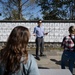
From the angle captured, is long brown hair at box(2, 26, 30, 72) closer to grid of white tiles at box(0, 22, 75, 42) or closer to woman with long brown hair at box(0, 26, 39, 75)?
woman with long brown hair at box(0, 26, 39, 75)

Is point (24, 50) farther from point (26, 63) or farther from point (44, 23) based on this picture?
point (44, 23)

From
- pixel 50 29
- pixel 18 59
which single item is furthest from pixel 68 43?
pixel 50 29

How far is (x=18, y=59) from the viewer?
8.43 feet

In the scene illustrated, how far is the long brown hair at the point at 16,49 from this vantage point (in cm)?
257

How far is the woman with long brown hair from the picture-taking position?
2.56 meters

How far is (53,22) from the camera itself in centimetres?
1340

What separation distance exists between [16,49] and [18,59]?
11 cm

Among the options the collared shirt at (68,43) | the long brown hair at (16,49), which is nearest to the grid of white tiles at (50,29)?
the collared shirt at (68,43)

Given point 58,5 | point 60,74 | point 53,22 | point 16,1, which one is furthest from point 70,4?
A: point 60,74

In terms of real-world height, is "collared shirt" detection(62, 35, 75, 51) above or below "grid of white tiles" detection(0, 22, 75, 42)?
below

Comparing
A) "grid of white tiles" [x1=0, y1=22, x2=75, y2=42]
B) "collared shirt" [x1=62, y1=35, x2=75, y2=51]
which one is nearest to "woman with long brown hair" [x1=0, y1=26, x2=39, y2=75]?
"collared shirt" [x1=62, y1=35, x2=75, y2=51]

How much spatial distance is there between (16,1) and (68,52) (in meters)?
14.1

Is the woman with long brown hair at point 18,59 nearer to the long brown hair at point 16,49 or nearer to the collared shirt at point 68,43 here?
the long brown hair at point 16,49

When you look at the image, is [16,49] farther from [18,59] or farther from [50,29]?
[50,29]
